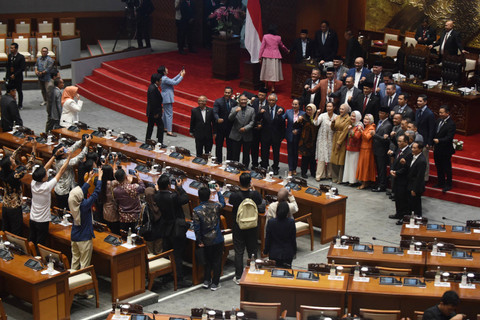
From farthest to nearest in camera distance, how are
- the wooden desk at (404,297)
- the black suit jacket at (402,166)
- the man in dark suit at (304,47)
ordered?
the man in dark suit at (304,47), the black suit jacket at (402,166), the wooden desk at (404,297)

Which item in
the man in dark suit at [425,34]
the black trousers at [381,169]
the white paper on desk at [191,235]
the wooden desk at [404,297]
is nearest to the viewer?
the wooden desk at [404,297]

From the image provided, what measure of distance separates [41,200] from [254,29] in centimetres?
845

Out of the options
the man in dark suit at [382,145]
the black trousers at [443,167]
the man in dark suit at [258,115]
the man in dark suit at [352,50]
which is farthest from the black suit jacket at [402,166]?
the man in dark suit at [352,50]

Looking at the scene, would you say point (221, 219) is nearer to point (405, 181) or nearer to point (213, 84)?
point (405, 181)

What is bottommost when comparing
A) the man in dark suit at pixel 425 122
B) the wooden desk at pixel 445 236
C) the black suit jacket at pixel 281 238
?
the wooden desk at pixel 445 236

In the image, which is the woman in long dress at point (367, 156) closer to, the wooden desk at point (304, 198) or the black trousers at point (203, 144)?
the wooden desk at point (304, 198)

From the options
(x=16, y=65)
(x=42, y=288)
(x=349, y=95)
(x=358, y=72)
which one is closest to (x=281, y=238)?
(x=42, y=288)

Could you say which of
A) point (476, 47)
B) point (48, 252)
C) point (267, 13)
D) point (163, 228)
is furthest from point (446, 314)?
point (267, 13)

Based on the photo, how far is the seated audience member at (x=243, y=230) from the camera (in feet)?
33.5

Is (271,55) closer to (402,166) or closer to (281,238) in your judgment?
(402,166)

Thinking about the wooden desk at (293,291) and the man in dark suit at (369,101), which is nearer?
the wooden desk at (293,291)

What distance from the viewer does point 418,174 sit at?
477 inches

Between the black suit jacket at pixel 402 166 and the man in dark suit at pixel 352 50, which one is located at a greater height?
the man in dark suit at pixel 352 50

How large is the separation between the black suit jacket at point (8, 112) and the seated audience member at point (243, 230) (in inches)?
250
